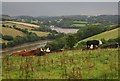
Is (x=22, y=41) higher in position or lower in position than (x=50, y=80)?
lower

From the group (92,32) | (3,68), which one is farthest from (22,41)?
(3,68)

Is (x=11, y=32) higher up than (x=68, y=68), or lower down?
lower down

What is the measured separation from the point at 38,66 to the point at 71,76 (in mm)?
2236

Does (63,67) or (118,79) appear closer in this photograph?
(118,79)

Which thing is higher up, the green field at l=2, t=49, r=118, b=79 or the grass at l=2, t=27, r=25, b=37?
the green field at l=2, t=49, r=118, b=79

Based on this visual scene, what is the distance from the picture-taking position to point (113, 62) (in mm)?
11602

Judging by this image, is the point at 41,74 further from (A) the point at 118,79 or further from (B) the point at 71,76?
(A) the point at 118,79

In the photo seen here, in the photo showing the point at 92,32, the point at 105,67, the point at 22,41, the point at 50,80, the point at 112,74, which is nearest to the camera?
the point at 50,80

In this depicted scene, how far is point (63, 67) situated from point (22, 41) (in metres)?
78.3

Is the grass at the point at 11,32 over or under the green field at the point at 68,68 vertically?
under

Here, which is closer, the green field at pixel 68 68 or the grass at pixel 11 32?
the green field at pixel 68 68

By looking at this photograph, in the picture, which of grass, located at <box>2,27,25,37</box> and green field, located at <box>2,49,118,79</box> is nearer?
green field, located at <box>2,49,118,79</box>

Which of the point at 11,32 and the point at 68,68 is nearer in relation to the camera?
the point at 68,68

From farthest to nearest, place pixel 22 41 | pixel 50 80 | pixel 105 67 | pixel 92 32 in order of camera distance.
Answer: pixel 22 41, pixel 92 32, pixel 105 67, pixel 50 80
